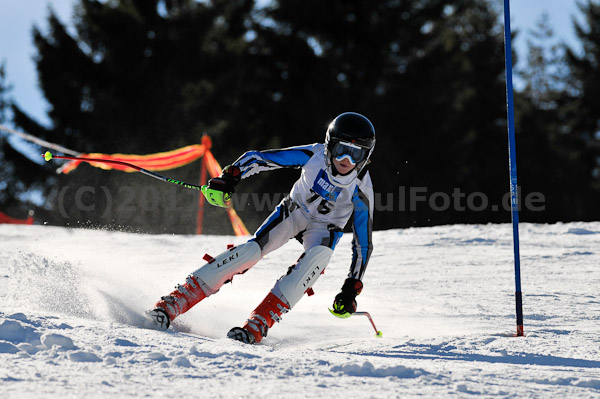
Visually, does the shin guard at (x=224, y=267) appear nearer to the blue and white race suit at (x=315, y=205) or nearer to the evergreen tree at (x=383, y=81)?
the blue and white race suit at (x=315, y=205)

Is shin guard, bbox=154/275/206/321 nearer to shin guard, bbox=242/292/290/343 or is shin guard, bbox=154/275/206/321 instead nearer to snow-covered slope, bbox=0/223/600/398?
snow-covered slope, bbox=0/223/600/398

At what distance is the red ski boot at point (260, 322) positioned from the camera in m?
3.64

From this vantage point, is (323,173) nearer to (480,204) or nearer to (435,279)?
(435,279)

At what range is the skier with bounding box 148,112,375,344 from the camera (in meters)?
3.90

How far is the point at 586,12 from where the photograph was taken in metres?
29.9

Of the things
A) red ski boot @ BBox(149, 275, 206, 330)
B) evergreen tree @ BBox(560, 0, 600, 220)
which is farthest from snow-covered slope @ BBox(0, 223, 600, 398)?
evergreen tree @ BBox(560, 0, 600, 220)

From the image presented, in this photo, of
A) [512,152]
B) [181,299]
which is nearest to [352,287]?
[181,299]

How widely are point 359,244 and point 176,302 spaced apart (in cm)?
112

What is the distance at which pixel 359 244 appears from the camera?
4.24m

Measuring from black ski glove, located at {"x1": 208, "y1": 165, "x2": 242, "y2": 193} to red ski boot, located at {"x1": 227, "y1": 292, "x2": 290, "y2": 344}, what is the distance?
0.69m

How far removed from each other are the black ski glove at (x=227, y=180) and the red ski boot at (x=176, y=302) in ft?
1.74

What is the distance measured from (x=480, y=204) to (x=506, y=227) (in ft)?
49.5

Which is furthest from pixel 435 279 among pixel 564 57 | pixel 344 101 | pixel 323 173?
pixel 564 57

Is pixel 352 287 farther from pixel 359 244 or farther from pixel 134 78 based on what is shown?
pixel 134 78
